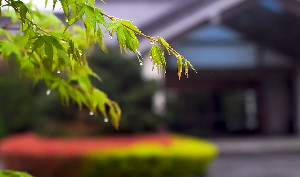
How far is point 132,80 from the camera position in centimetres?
876

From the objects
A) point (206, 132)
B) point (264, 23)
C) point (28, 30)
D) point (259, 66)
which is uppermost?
point (264, 23)

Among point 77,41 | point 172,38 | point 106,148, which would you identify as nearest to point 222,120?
point 172,38

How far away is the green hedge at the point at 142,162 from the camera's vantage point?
7.01m

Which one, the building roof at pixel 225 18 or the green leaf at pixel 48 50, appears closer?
the green leaf at pixel 48 50

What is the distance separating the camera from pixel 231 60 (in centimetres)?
1468

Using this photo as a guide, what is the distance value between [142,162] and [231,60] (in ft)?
28.4

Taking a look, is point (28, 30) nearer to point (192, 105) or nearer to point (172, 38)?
point (172, 38)

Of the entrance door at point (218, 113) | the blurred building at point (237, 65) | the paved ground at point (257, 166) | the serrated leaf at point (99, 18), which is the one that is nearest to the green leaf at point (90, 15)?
the serrated leaf at point (99, 18)

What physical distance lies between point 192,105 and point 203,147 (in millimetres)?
9077

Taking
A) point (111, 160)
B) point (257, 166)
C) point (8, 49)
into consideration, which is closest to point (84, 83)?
point (8, 49)

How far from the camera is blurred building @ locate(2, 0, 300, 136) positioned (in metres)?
11.2

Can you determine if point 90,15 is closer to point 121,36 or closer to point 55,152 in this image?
point 121,36

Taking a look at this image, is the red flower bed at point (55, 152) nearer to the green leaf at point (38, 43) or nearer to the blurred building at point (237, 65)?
the blurred building at point (237, 65)

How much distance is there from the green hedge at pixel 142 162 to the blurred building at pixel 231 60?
3.48 metres
